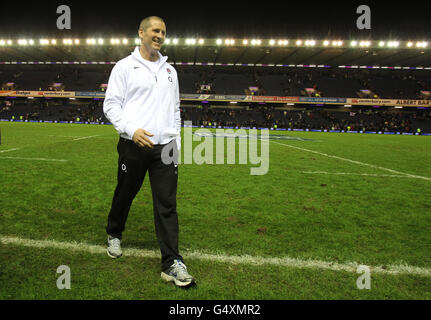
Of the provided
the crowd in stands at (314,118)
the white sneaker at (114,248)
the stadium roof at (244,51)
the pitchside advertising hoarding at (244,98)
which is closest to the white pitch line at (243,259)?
the white sneaker at (114,248)

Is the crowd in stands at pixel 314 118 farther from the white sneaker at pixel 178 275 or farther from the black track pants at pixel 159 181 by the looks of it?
the white sneaker at pixel 178 275

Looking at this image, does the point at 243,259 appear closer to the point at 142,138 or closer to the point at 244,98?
the point at 142,138

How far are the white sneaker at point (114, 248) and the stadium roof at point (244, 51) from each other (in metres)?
33.9

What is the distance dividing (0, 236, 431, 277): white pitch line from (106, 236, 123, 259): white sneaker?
69 mm

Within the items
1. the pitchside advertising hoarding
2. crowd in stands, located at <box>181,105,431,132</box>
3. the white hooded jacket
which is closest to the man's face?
the white hooded jacket

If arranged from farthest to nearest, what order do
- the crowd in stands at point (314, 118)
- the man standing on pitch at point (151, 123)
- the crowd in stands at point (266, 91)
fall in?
the crowd in stands at point (266, 91)
the crowd in stands at point (314, 118)
the man standing on pitch at point (151, 123)

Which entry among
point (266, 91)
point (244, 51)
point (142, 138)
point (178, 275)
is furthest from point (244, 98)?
point (178, 275)

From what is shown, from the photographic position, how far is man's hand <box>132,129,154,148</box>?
1901 mm

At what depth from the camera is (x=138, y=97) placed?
2049 mm

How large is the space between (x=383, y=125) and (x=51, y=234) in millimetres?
43087

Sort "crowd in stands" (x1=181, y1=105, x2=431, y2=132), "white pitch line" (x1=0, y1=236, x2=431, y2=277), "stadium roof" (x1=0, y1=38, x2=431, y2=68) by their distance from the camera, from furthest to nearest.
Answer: "crowd in stands" (x1=181, y1=105, x2=431, y2=132) → "stadium roof" (x1=0, y1=38, x2=431, y2=68) → "white pitch line" (x1=0, y1=236, x2=431, y2=277)

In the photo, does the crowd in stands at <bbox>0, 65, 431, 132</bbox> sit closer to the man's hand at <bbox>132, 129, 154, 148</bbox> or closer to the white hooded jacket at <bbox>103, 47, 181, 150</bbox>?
the white hooded jacket at <bbox>103, 47, 181, 150</bbox>

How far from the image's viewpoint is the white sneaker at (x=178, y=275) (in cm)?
191
